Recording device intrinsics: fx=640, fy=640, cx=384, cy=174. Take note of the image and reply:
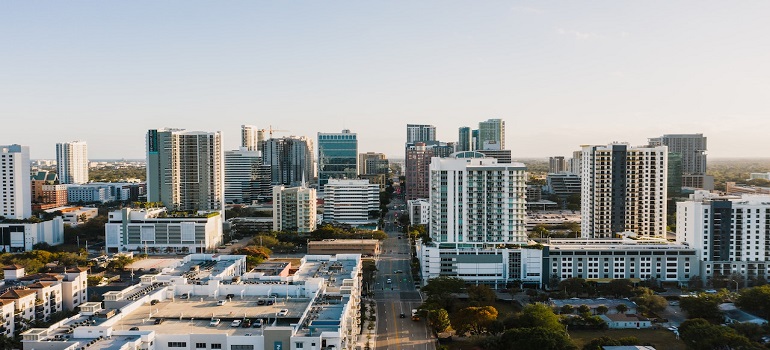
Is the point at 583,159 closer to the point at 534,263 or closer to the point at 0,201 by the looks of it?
the point at 534,263

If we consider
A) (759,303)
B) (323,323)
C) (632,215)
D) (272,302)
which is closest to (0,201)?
(272,302)

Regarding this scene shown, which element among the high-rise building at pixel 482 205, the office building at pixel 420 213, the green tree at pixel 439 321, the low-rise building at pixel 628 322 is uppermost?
the high-rise building at pixel 482 205

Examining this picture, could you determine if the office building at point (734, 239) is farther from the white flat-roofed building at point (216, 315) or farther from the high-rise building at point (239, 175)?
the high-rise building at point (239, 175)

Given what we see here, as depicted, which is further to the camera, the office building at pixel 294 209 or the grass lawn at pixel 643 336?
the office building at pixel 294 209

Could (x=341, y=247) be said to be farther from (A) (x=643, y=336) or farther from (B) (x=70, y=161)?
(B) (x=70, y=161)

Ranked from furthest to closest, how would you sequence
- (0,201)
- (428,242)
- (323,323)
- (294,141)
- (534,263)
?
(294,141) < (0,201) < (428,242) < (534,263) < (323,323)

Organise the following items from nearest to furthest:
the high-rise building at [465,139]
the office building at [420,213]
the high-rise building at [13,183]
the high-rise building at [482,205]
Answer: the high-rise building at [482,205] < the high-rise building at [13,183] < the office building at [420,213] < the high-rise building at [465,139]

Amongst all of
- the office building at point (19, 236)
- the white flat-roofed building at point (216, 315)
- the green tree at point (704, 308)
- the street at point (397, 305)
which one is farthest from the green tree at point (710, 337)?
the office building at point (19, 236)

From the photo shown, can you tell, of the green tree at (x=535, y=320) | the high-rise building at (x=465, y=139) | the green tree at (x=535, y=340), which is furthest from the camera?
the high-rise building at (x=465, y=139)
